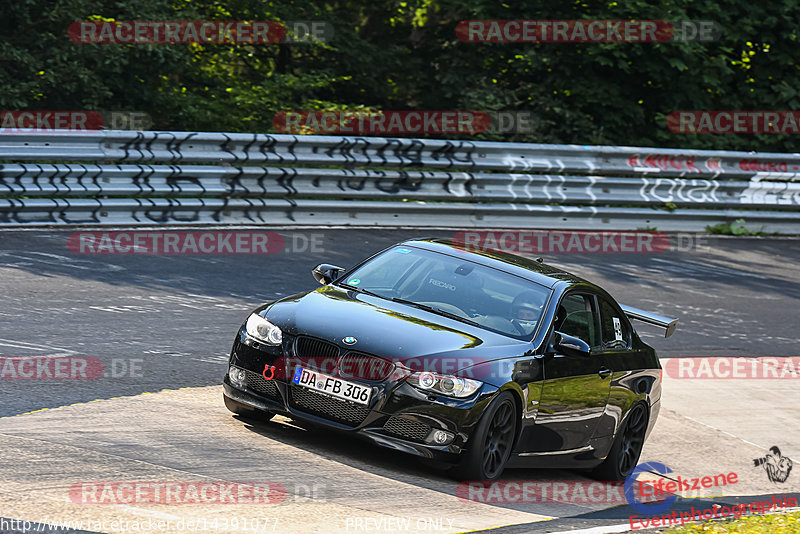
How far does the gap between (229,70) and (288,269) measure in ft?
29.6

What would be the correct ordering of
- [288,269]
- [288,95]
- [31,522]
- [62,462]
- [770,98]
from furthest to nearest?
[770,98]
[288,95]
[288,269]
[62,462]
[31,522]

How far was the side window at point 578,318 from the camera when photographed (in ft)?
27.1

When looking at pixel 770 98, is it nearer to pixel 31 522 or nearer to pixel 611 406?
pixel 611 406

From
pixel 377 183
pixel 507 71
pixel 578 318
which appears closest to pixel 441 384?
pixel 578 318

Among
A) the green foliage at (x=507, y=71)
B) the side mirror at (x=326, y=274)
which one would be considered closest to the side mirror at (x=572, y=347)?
the side mirror at (x=326, y=274)

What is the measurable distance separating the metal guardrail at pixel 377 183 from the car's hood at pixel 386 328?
6.83m

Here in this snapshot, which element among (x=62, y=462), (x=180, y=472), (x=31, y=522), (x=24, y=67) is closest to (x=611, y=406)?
(x=180, y=472)

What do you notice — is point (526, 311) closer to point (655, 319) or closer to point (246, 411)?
point (655, 319)

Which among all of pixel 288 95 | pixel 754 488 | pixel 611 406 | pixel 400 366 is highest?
pixel 288 95

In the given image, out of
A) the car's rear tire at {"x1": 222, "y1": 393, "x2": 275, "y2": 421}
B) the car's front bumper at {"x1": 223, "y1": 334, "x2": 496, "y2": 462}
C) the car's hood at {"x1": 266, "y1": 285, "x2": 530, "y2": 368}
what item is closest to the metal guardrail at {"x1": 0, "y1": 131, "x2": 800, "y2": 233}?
the car's rear tire at {"x1": 222, "y1": 393, "x2": 275, "y2": 421}

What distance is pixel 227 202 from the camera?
1527 centimetres

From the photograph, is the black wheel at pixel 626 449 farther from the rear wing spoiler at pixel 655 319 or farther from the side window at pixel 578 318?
the side window at pixel 578 318

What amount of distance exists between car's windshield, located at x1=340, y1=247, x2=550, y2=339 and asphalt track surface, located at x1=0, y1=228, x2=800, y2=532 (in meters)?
1.10

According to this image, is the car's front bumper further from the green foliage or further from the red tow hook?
the green foliage
